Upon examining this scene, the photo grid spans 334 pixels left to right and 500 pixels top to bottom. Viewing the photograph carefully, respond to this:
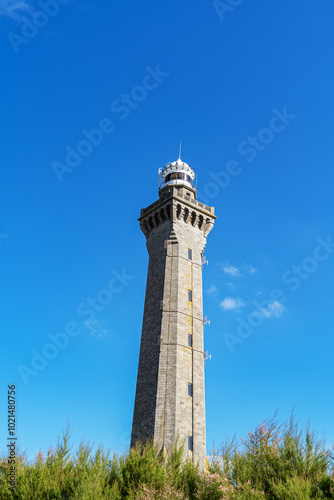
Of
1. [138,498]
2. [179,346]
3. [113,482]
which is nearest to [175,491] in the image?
[138,498]

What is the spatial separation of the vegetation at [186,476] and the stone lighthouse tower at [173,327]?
8.66 metres

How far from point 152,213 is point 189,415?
24145mm

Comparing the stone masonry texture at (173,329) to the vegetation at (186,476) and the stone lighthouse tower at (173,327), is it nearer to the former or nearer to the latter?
the stone lighthouse tower at (173,327)

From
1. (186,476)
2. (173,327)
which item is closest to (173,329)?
(173,327)

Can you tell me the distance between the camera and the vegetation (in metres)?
25.2

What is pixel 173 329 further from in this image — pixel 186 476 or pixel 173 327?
pixel 186 476

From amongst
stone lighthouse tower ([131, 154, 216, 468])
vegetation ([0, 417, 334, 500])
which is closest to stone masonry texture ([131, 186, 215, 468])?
stone lighthouse tower ([131, 154, 216, 468])

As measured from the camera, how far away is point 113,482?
A: 2870cm

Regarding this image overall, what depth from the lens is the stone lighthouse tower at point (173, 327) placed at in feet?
129

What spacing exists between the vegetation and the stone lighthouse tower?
28.4 ft

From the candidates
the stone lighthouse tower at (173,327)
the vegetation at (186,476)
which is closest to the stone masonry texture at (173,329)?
the stone lighthouse tower at (173,327)

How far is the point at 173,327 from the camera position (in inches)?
1720

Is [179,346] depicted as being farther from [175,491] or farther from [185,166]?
[185,166]

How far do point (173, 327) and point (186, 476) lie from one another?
637 inches
